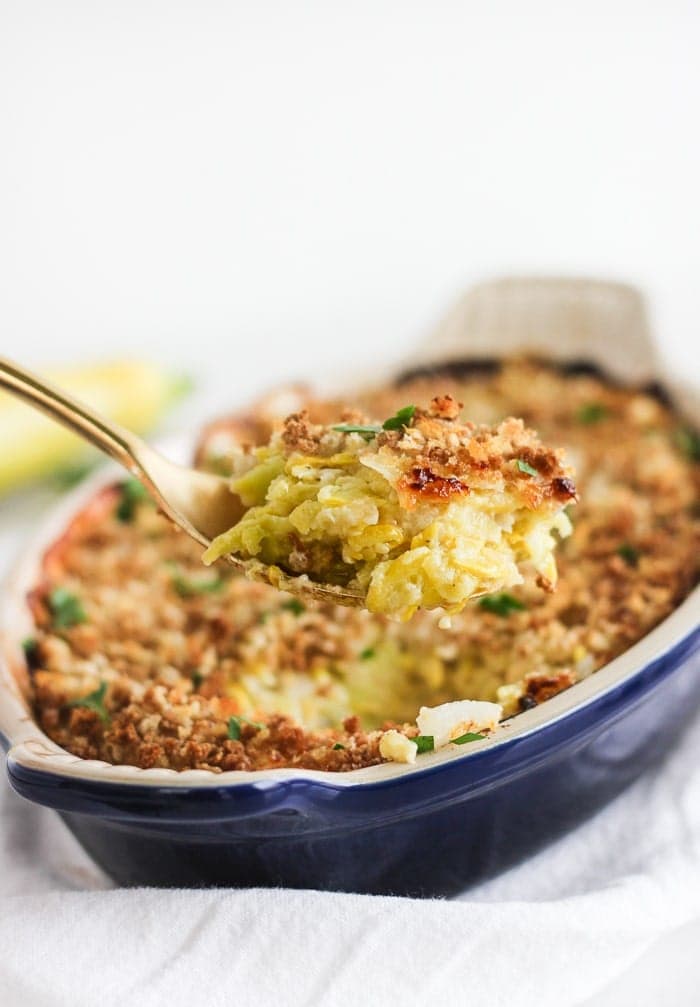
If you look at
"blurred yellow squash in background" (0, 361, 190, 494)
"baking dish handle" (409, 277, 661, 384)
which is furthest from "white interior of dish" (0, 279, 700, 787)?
"blurred yellow squash in background" (0, 361, 190, 494)

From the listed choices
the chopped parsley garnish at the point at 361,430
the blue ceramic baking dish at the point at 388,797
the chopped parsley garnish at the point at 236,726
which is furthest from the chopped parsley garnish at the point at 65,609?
the chopped parsley garnish at the point at 361,430

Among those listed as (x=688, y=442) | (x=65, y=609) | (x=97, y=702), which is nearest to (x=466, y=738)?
(x=97, y=702)

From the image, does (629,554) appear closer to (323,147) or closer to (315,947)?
(315,947)

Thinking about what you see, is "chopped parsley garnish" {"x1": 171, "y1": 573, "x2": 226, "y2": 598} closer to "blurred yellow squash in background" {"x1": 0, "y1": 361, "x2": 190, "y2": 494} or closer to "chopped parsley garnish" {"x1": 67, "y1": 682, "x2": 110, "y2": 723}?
"chopped parsley garnish" {"x1": 67, "y1": 682, "x2": 110, "y2": 723}

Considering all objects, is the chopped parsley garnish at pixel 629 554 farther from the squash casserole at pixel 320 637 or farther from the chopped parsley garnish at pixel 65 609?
the chopped parsley garnish at pixel 65 609

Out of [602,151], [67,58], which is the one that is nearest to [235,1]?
[67,58]

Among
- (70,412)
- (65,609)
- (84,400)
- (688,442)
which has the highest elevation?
(70,412)

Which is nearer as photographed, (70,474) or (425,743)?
(425,743)
